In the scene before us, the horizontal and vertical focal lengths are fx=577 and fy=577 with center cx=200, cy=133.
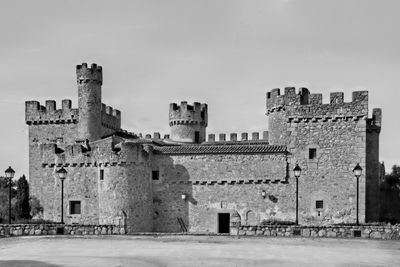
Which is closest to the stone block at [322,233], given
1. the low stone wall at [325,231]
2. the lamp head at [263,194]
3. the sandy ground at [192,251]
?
the low stone wall at [325,231]

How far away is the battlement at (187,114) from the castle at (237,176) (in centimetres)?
1433

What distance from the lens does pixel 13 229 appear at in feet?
91.9

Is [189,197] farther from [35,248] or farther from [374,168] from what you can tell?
[35,248]

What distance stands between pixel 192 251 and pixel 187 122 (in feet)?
111

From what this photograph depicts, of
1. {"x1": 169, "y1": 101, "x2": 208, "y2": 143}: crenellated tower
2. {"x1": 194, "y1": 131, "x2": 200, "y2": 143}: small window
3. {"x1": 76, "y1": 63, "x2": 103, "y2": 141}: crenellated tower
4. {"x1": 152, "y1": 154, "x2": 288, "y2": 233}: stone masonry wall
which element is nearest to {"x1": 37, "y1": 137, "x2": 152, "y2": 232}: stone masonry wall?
{"x1": 152, "y1": 154, "x2": 288, "y2": 233}: stone masonry wall

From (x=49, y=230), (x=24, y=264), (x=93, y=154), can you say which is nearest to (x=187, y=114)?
(x=93, y=154)

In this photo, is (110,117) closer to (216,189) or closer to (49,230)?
(216,189)

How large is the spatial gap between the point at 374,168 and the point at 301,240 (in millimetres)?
14221

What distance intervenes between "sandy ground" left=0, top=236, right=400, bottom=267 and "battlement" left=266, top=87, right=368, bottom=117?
12.1 meters

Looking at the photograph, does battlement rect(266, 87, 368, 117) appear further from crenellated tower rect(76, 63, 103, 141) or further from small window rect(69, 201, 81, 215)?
small window rect(69, 201, 81, 215)

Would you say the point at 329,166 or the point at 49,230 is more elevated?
the point at 329,166

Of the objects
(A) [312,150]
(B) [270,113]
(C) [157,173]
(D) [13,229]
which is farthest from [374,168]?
(D) [13,229]

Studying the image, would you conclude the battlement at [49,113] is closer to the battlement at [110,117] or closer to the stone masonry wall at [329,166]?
the battlement at [110,117]

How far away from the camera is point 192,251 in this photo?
1997 cm
